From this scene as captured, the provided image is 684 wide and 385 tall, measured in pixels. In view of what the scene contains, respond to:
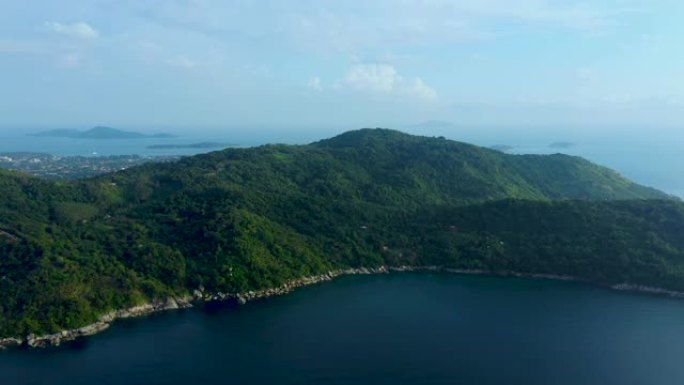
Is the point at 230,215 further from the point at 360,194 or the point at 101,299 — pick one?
the point at 360,194

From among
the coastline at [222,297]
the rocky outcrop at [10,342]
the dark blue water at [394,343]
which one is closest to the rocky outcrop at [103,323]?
the coastline at [222,297]

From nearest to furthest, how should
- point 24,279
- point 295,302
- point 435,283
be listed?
point 24,279 < point 295,302 < point 435,283

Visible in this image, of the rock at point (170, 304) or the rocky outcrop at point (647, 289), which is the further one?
the rocky outcrop at point (647, 289)

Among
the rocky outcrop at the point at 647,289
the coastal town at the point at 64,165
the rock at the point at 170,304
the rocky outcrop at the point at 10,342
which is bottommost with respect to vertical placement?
the rocky outcrop at the point at 10,342

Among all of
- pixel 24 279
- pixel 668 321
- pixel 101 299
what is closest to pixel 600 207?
pixel 668 321

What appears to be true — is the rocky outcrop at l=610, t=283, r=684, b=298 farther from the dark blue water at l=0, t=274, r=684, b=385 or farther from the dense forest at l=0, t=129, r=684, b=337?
the dark blue water at l=0, t=274, r=684, b=385

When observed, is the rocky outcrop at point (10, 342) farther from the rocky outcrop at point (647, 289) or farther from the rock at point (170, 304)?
the rocky outcrop at point (647, 289)
